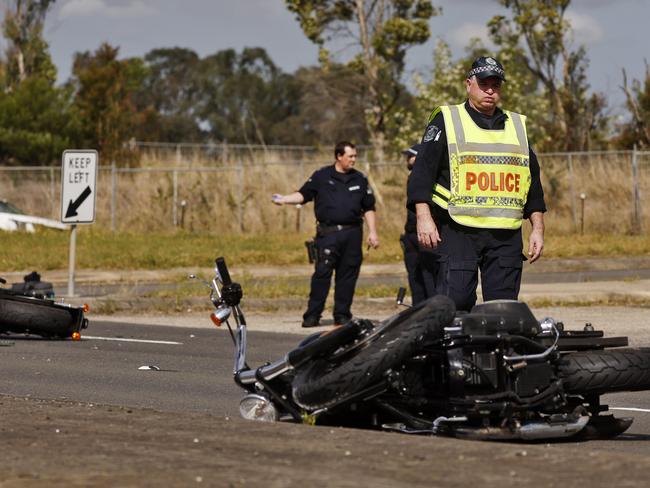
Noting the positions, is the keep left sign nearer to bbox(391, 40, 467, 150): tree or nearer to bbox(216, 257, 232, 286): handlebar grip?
bbox(216, 257, 232, 286): handlebar grip

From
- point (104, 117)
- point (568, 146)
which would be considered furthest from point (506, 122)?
point (104, 117)

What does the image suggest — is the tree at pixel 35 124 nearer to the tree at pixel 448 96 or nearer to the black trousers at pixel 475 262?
the tree at pixel 448 96

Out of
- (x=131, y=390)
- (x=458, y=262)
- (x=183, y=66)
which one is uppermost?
(x=183, y=66)

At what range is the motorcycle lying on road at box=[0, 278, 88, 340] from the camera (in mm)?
12750

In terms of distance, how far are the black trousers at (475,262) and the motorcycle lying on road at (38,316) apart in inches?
219

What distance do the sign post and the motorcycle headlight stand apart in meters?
12.0

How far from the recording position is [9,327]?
1286cm

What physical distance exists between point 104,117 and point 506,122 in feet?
129

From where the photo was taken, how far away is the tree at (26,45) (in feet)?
154

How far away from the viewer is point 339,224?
15.1 meters

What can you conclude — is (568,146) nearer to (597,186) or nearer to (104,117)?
(597,186)

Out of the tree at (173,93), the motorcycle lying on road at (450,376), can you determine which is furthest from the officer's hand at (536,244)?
the tree at (173,93)

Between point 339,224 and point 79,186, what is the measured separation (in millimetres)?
5264

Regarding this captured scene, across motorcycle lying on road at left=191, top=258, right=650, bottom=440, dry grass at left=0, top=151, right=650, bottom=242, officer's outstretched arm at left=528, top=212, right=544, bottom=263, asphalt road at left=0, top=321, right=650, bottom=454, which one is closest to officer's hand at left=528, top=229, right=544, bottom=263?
officer's outstretched arm at left=528, top=212, right=544, bottom=263
